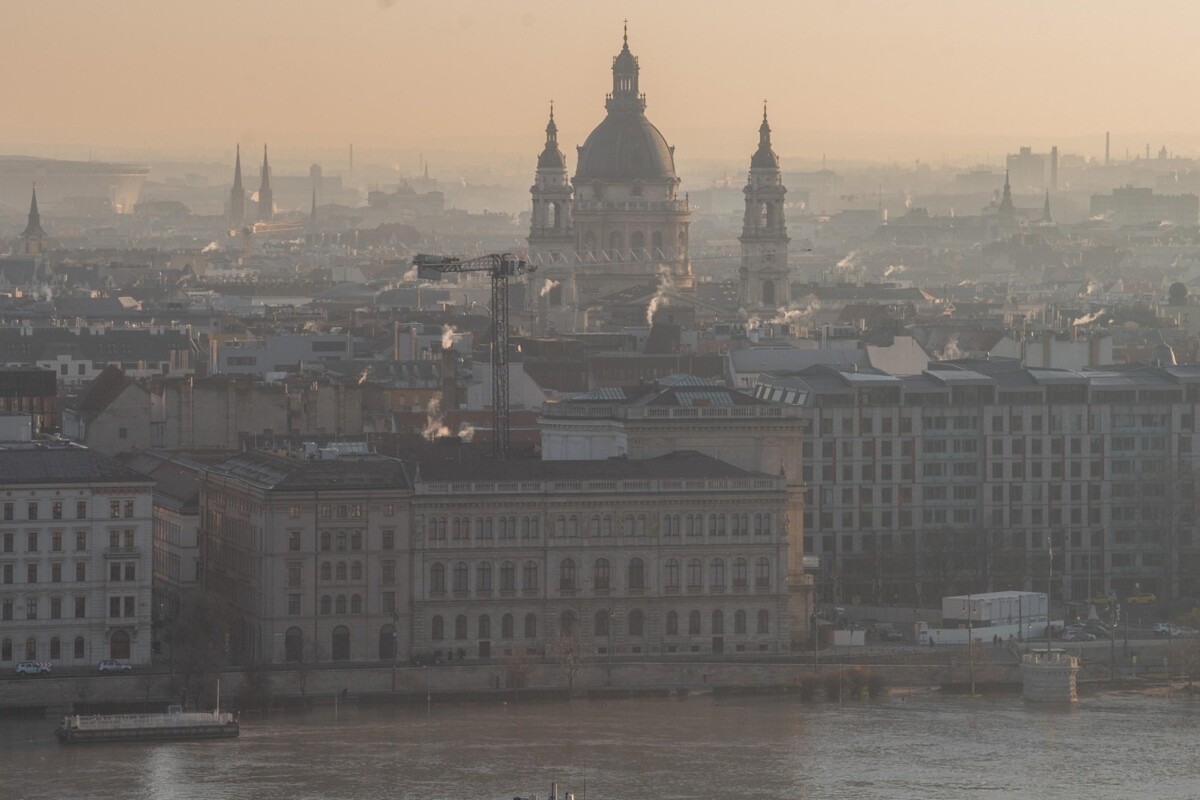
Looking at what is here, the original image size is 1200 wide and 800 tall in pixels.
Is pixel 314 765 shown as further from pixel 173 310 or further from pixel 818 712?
pixel 173 310

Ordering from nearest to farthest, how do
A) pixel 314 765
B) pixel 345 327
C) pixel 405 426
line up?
pixel 314 765
pixel 405 426
pixel 345 327

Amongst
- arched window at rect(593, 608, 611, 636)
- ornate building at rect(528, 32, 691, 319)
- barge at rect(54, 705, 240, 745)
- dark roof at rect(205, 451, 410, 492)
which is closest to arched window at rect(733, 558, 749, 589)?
arched window at rect(593, 608, 611, 636)

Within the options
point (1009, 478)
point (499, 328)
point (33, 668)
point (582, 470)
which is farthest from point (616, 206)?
point (33, 668)

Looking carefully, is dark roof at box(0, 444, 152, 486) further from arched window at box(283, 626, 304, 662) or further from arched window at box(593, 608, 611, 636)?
arched window at box(593, 608, 611, 636)

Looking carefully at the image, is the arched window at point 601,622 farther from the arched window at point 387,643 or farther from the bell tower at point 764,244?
the bell tower at point 764,244

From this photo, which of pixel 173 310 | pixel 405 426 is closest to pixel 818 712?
pixel 405 426

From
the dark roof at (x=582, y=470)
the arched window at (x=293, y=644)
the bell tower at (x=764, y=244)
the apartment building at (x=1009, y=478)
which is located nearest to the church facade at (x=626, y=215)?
the bell tower at (x=764, y=244)
